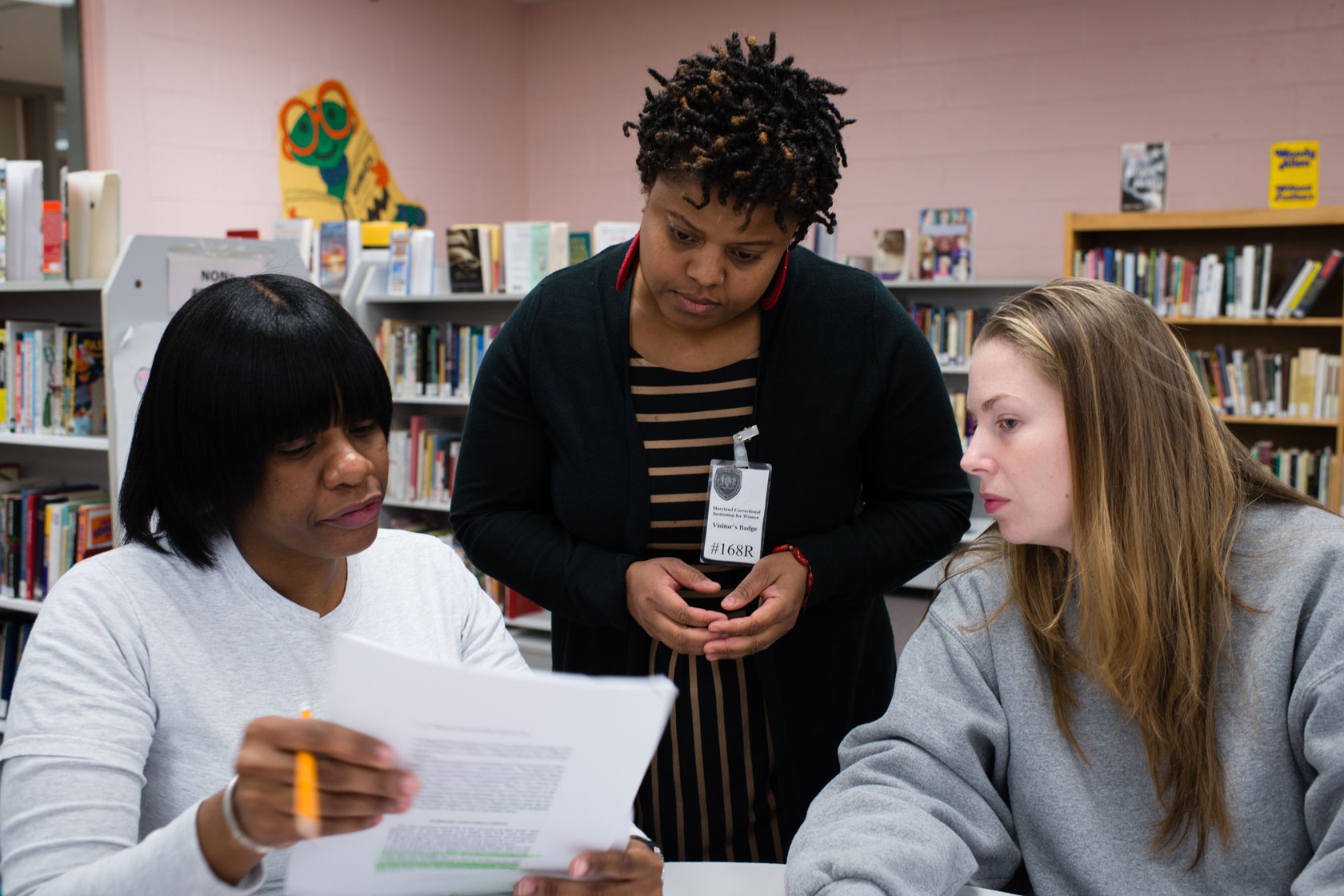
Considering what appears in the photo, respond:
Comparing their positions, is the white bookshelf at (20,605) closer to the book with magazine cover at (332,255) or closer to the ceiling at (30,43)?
the book with magazine cover at (332,255)

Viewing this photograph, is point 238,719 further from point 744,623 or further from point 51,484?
point 51,484

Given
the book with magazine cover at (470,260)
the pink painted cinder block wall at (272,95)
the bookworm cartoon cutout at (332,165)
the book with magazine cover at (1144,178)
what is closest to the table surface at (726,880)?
the book with magazine cover at (470,260)

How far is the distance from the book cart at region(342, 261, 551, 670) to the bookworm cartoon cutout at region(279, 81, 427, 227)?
1.34 meters

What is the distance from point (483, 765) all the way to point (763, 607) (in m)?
0.58

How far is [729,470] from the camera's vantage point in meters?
1.36

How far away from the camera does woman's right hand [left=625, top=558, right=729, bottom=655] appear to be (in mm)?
1263

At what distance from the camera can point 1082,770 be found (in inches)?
44.1

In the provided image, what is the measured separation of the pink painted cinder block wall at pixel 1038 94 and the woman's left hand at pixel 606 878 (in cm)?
493

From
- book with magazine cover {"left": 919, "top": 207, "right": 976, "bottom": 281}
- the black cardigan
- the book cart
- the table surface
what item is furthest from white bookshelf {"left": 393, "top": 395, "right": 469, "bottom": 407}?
the table surface

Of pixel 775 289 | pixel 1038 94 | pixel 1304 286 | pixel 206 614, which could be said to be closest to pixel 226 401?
pixel 206 614

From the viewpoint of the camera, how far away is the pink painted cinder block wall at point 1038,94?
4914 mm

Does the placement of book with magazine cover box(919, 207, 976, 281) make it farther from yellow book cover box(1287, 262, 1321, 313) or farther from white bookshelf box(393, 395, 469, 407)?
white bookshelf box(393, 395, 469, 407)

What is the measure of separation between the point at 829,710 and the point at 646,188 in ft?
2.39

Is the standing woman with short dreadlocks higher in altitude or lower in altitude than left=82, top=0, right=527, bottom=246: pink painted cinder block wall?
lower
